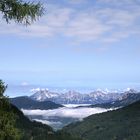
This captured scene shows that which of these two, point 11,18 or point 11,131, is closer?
point 11,18

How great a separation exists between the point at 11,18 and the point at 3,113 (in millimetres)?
5698

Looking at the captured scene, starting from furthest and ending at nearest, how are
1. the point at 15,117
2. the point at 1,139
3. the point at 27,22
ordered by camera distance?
1. the point at 15,117
2. the point at 1,139
3. the point at 27,22

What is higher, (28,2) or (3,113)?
(28,2)

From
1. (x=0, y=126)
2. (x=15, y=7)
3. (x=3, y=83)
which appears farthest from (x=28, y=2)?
(x=0, y=126)

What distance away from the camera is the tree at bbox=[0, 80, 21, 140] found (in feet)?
80.1

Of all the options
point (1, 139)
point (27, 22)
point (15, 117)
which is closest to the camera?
point (27, 22)

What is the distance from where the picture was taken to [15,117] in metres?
25.8

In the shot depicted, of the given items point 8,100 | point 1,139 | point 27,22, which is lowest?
point 1,139

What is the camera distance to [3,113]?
2450 cm

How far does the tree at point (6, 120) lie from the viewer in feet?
80.1

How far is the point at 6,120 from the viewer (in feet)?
80.5


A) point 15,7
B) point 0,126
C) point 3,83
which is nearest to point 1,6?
point 15,7

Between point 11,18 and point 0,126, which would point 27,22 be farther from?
point 0,126

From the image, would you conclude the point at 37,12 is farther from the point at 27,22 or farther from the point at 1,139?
the point at 1,139
